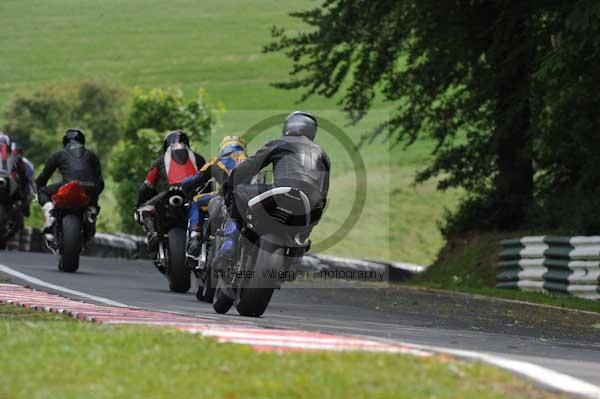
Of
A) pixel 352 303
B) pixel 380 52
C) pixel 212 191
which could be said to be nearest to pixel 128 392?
pixel 212 191

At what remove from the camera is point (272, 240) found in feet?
36.3

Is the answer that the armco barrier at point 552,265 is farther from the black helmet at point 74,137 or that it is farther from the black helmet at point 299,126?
the black helmet at point 299,126

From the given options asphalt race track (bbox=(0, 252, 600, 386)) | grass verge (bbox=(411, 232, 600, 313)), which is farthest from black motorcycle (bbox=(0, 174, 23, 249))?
grass verge (bbox=(411, 232, 600, 313))

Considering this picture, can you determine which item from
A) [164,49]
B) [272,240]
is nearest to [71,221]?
[272,240]

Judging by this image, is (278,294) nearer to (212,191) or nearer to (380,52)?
(212,191)

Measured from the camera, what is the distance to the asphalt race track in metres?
9.91

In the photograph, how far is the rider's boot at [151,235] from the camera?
1572 cm

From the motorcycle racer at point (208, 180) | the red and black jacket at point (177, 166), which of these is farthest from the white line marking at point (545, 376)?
the red and black jacket at point (177, 166)

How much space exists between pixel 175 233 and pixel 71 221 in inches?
122

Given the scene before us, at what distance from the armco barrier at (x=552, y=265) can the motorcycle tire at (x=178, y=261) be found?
245 inches

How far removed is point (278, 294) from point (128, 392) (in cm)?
1061

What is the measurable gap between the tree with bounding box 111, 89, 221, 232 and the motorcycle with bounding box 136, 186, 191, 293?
55.4 m

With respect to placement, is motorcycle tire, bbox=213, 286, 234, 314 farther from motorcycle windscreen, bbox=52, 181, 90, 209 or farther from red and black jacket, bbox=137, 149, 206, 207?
motorcycle windscreen, bbox=52, 181, 90, 209

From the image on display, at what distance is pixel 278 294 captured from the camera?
1645 centimetres
